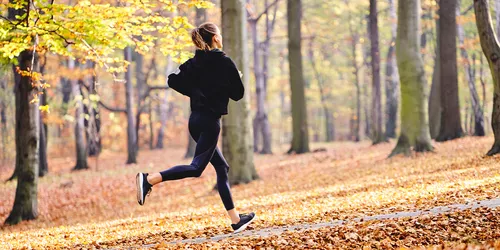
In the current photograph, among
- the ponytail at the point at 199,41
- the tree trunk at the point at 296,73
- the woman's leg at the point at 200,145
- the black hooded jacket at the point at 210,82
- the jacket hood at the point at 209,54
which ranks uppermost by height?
the tree trunk at the point at 296,73

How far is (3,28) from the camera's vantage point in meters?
9.77

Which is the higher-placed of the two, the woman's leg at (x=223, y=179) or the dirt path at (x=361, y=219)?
the woman's leg at (x=223, y=179)

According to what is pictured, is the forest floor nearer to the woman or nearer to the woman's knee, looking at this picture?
the woman's knee

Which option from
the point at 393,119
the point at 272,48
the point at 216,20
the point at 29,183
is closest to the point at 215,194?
the point at 29,183

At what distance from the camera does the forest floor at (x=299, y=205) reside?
6188 mm

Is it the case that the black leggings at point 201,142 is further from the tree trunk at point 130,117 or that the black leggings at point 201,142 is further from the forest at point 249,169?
the tree trunk at point 130,117

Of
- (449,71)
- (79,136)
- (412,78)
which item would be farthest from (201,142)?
(79,136)

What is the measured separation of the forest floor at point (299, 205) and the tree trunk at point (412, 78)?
0.64 m

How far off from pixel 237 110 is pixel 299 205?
524 cm

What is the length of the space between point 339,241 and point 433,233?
38.9 inches

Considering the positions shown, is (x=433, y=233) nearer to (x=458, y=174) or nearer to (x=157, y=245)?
(x=157, y=245)

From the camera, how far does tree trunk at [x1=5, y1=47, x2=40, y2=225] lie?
12539 millimetres

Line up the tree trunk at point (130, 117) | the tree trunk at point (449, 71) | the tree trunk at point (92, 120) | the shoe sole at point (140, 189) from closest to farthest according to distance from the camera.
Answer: the shoe sole at point (140, 189), the tree trunk at point (449, 71), the tree trunk at point (92, 120), the tree trunk at point (130, 117)

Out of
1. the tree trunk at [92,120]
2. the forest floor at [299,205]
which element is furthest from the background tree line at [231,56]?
the forest floor at [299,205]
